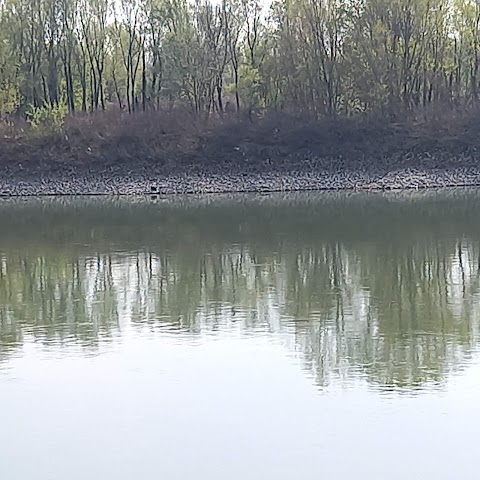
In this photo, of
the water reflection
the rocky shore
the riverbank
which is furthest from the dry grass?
the water reflection

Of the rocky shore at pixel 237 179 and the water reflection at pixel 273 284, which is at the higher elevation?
the rocky shore at pixel 237 179

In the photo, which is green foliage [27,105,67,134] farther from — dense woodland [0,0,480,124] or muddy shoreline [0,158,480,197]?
muddy shoreline [0,158,480,197]

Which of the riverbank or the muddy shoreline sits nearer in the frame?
the muddy shoreline

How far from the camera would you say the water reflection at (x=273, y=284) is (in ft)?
35.0

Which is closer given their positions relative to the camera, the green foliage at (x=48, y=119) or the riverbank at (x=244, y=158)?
the riverbank at (x=244, y=158)

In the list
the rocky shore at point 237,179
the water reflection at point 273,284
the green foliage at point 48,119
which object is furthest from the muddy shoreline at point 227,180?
the water reflection at point 273,284

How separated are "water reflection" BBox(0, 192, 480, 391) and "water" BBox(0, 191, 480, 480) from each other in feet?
0.16

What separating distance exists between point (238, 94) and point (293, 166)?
8261mm

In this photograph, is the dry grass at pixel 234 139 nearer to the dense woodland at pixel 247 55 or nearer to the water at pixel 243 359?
the dense woodland at pixel 247 55

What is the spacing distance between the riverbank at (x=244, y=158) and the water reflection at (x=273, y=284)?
9741mm

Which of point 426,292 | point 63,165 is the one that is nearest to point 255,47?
point 63,165

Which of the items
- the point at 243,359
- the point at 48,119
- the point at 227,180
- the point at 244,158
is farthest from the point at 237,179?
the point at 243,359

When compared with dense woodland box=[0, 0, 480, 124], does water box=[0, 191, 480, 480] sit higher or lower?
lower

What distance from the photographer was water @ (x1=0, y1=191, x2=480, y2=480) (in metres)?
7.39
